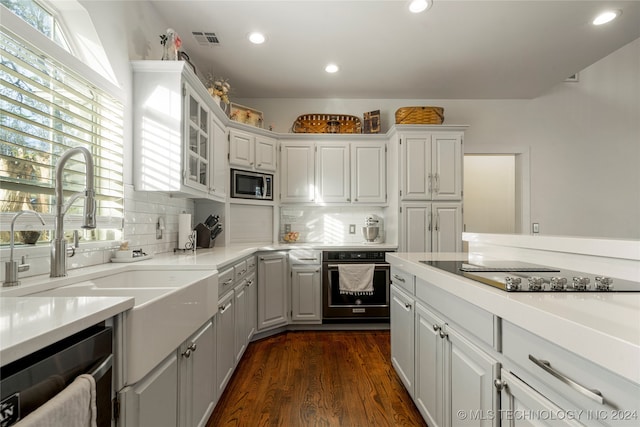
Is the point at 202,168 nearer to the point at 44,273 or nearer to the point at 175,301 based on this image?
the point at 44,273

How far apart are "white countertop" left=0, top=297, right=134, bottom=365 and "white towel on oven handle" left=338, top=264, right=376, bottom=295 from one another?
2.46 m

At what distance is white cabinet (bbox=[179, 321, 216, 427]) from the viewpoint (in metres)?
1.25

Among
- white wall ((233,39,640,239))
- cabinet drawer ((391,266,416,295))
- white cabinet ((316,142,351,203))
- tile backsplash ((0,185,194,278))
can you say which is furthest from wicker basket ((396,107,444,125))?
tile backsplash ((0,185,194,278))

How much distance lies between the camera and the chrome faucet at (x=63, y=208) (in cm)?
108

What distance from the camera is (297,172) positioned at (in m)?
3.56

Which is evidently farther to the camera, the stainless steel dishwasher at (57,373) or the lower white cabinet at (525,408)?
the lower white cabinet at (525,408)

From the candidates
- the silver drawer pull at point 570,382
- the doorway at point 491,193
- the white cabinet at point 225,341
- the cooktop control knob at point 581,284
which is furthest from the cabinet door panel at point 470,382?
the doorway at point 491,193

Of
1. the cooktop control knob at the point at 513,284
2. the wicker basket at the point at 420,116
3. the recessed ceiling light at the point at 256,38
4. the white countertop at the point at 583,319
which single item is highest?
the recessed ceiling light at the point at 256,38

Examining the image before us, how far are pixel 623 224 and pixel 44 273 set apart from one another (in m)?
5.60

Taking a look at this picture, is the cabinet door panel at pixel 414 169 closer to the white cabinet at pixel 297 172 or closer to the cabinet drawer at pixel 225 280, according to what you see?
the white cabinet at pixel 297 172

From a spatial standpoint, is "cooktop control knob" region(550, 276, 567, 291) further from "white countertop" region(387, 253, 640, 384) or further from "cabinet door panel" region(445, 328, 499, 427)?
"cabinet door panel" region(445, 328, 499, 427)

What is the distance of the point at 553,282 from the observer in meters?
0.92

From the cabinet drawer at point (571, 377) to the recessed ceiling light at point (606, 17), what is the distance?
2848 millimetres

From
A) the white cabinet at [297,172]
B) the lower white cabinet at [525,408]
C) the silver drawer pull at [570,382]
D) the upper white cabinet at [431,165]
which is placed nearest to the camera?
the silver drawer pull at [570,382]
